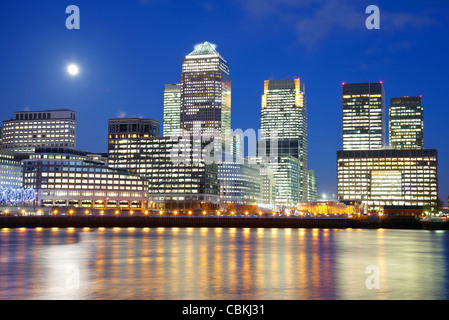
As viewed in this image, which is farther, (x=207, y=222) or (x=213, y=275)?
(x=207, y=222)

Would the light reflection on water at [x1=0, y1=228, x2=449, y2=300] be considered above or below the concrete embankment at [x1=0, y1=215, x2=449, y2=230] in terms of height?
above

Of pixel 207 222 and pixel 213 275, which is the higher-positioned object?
pixel 213 275

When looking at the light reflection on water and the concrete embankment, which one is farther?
the concrete embankment

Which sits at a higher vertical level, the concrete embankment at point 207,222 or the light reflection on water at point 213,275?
the light reflection on water at point 213,275

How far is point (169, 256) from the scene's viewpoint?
56.4m

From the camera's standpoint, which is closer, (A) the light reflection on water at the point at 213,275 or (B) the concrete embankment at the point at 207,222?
(A) the light reflection on water at the point at 213,275
